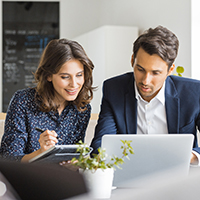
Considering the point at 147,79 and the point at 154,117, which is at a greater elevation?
the point at 147,79

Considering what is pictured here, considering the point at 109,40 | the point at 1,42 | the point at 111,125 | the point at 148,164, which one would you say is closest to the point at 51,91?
the point at 111,125

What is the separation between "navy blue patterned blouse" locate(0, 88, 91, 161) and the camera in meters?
1.59

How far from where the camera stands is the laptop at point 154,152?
112 centimetres

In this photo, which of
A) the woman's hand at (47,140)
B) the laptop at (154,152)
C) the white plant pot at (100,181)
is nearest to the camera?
the white plant pot at (100,181)

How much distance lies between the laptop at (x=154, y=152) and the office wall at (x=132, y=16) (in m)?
2.59

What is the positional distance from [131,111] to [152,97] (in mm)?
122

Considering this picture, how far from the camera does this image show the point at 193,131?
5.30 ft

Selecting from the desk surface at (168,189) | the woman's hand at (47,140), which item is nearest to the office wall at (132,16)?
the woman's hand at (47,140)

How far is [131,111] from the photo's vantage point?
5.36 feet

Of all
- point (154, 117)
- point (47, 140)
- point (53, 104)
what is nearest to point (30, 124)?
point (53, 104)

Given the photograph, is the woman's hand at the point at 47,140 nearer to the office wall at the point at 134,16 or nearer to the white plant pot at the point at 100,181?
the white plant pot at the point at 100,181

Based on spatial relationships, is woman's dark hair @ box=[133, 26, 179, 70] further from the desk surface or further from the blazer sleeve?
the desk surface

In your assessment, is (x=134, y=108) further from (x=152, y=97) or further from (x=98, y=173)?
(x=98, y=173)

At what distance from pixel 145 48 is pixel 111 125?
15.5 inches
